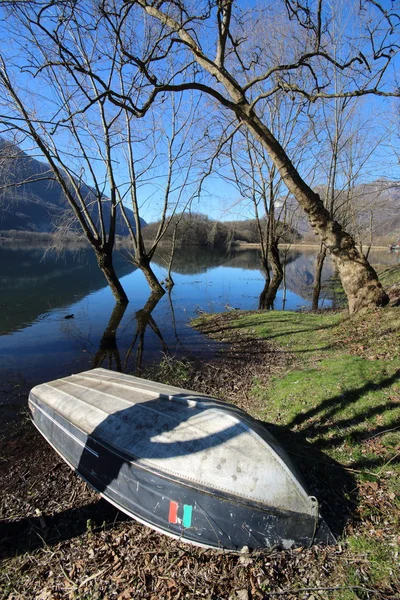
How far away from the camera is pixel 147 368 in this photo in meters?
8.10

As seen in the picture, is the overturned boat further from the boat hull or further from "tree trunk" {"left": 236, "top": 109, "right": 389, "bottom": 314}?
"tree trunk" {"left": 236, "top": 109, "right": 389, "bottom": 314}

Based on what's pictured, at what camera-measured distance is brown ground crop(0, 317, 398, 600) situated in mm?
2385

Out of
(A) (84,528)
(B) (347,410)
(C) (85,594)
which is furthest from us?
(B) (347,410)

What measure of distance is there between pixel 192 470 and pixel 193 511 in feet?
1.09

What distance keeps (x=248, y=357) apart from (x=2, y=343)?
26.5ft

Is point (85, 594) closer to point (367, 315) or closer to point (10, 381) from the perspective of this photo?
point (10, 381)

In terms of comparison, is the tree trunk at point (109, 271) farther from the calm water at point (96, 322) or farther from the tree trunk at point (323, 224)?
the tree trunk at point (323, 224)

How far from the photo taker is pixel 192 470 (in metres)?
2.96

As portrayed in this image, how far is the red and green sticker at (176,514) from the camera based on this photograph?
283 centimetres

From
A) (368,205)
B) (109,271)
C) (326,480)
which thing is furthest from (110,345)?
(368,205)

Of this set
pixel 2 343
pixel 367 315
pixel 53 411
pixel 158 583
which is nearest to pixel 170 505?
pixel 158 583

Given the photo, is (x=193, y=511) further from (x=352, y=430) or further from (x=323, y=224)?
(x=323, y=224)

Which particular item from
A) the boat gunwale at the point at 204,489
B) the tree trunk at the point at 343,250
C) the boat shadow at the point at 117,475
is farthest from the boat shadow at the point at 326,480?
the tree trunk at the point at 343,250

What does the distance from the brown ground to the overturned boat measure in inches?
5.5
